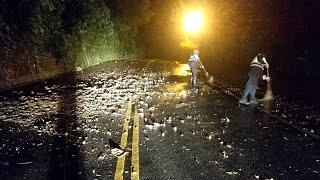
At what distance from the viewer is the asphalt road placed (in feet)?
22.0

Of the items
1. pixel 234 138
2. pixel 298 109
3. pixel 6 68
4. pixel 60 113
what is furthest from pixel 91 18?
pixel 234 138

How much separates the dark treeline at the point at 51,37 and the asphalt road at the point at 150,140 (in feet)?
18.4

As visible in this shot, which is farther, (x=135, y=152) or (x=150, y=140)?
(x=150, y=140)

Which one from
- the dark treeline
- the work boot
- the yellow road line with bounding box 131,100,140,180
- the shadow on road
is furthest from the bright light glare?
the yellow road line with bounding box 131,100,140,180

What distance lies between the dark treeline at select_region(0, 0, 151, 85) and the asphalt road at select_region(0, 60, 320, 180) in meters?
5.60

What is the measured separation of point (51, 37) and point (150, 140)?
18032 millimetres

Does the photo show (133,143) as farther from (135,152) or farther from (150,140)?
(135,152)

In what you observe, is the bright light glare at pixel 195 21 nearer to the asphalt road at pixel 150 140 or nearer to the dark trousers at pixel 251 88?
the asphalt road at pixel 150 140

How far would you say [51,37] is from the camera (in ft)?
80.9

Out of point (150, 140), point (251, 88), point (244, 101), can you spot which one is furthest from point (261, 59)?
point (150, 140)

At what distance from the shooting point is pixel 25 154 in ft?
25.6

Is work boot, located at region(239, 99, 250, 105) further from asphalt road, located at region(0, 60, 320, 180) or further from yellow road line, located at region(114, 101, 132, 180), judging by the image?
yellow road line, located at region(114, 101, 132, 180)

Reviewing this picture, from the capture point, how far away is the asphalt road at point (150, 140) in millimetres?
6691

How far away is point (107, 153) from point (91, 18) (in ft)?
85.1
